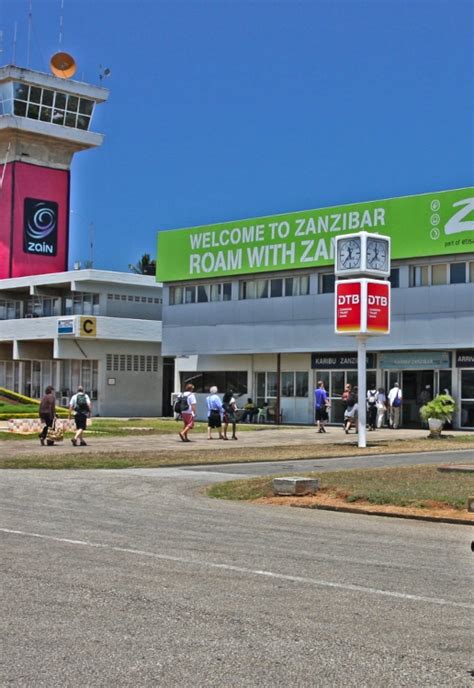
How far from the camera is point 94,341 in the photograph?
2223 inches

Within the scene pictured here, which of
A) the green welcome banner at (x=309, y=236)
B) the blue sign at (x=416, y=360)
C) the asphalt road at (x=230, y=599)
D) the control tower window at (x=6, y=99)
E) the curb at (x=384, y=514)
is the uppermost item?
the control tower window at (x=6, y=99)

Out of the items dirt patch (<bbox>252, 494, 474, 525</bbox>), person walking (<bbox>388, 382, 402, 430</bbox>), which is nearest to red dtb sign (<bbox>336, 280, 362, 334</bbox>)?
person walking (<bbox>388, 382, 402, 430</bbox>)

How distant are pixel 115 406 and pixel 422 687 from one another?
170 ft

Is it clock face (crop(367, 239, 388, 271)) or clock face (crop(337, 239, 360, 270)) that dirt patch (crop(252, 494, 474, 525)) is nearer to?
clock face (crop(337, 239, 360, 270))

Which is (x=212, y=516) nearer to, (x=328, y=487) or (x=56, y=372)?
(x=328, y=487)

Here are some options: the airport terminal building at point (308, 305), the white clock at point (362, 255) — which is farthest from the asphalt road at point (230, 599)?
the airport terminal building at point (308, 305)

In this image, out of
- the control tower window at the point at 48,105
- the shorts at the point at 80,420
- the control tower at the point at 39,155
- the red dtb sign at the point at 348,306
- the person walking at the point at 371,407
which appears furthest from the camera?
the control tower window at the point at 48,105

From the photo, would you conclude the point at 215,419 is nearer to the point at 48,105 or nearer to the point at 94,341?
the point at 94,341

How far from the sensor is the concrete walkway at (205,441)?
28.2 meters

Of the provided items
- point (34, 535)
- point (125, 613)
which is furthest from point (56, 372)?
point (125, 613)

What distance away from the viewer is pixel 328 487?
54.8 ft

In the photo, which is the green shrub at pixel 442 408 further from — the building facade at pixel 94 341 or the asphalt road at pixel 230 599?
the building facade at pixel 94 341

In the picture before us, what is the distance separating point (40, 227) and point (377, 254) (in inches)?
1684

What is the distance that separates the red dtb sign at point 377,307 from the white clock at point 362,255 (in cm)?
41
